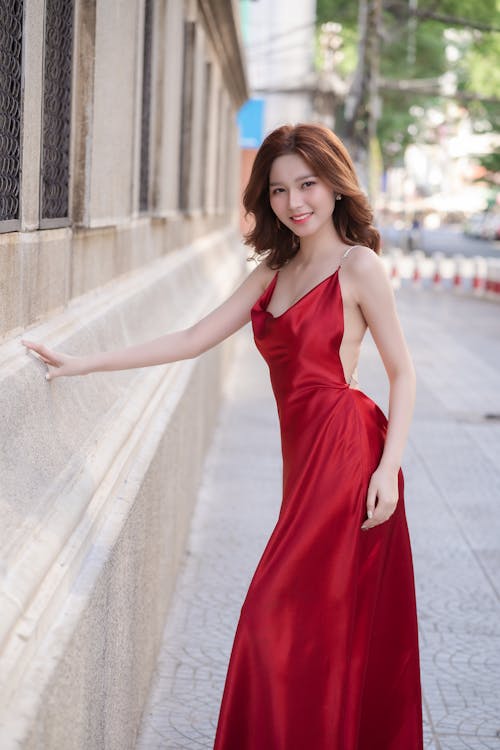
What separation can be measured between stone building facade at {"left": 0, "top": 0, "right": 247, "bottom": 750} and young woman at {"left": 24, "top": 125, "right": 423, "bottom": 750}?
1.05ft

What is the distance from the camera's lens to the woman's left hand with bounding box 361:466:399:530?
342 cm

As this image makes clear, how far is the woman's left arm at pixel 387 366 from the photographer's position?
3441 mm

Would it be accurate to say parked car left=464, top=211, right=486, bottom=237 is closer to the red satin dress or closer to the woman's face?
the woman's face

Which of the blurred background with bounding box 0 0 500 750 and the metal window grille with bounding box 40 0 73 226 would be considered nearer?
the blurred background with bounding box 0 0 500 750

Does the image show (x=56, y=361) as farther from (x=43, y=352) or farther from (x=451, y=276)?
(x=451, y=276)

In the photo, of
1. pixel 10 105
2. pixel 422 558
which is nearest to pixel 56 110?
pixel 10 105

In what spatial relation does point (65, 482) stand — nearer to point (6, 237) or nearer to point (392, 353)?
point (6, 237)


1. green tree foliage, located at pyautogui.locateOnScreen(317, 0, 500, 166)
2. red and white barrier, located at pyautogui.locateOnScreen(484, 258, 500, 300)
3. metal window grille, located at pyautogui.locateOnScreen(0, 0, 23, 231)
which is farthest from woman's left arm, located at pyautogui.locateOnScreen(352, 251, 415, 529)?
green tree foliage, located at pyautogui.locateOnScreen(317, 0, 500, 166)

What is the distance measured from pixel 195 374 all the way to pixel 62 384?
3.52 m

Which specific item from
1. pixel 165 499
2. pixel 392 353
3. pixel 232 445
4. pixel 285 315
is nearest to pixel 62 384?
pixel 285 315

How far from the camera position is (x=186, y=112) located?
10.9m

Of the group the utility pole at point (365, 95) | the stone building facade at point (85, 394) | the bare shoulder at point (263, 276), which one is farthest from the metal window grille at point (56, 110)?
the utility pole at point (365, 95)

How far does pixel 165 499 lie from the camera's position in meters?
5.20

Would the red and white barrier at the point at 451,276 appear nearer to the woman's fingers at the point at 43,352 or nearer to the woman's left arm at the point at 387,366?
the woman's left arm at the point at 387,366
